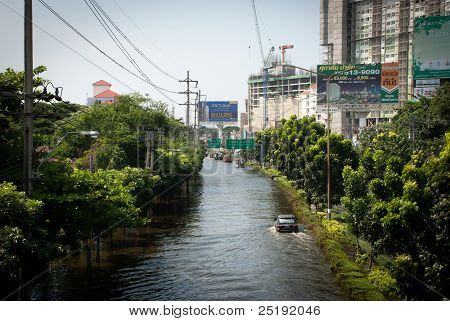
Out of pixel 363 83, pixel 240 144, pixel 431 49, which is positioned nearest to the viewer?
pixel 431 49

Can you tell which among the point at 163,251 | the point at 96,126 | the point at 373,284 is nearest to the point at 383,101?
the point at 96,126

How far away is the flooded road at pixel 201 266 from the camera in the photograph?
28.8 meters

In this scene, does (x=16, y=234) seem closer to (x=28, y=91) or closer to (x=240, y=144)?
(x=28, y=91)

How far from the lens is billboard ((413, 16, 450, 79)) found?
9550 cm

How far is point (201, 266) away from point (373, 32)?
142 m

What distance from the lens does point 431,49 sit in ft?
314

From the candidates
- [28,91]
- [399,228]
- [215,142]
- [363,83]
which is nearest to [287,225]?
[399,228]

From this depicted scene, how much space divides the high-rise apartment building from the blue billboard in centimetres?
3213

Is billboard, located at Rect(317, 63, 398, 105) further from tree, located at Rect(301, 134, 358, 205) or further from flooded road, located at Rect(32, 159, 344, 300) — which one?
flooded road, located at Rect(32, 159, 344, 300)

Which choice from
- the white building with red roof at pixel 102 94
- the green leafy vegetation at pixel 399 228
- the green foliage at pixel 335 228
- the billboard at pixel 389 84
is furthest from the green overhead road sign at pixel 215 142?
the green leafy vegetation at pixel 399 228

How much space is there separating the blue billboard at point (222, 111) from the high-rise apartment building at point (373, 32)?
32.1 metres

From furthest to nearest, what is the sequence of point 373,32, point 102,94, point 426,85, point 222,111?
point 102,94 → point 373,32 → point 222,111 → point 426,85
